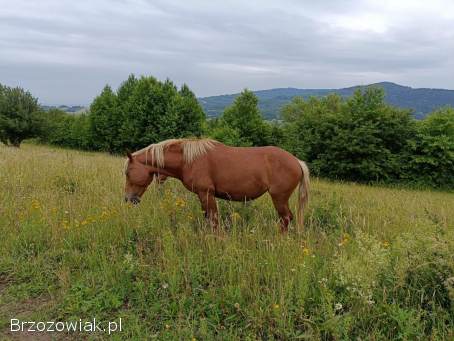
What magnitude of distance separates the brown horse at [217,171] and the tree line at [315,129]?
1888 centimetres

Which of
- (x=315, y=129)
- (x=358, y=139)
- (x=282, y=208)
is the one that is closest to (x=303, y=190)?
(x=282, y=208)

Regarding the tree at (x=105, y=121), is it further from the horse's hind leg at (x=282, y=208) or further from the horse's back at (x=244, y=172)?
the horse's hind leg at (x=282, y=208)

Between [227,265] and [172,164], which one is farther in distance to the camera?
[172,164]

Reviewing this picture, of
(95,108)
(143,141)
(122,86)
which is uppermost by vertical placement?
(122,86)

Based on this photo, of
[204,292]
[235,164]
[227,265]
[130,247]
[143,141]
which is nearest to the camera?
[204,292]

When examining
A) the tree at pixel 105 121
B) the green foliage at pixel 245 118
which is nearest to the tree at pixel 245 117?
the green foliage at pixel 245 118

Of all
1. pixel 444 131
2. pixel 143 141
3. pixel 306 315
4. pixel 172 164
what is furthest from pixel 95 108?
pixel 306 315

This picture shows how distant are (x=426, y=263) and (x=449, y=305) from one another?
37cm

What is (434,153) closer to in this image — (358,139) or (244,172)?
(358,139)

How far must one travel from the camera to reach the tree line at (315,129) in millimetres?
23203

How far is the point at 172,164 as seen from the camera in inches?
201

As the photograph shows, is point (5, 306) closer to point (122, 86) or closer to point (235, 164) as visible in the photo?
point (235, 164)

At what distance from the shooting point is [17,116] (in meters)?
30.7

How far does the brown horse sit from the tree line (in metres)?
18.9
